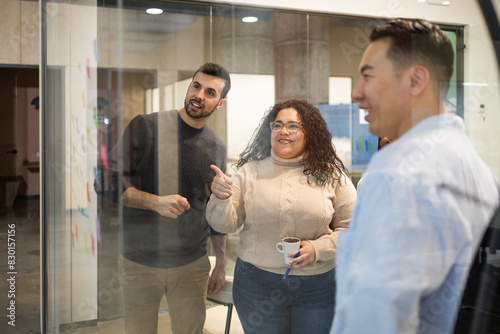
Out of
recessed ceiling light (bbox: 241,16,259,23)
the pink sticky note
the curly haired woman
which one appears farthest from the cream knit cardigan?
the pink sticky note

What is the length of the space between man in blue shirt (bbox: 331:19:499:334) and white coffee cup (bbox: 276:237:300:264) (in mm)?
257

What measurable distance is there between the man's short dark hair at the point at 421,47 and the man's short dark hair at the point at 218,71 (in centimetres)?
58

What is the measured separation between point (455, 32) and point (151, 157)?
1.10 metres

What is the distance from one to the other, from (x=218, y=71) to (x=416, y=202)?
812 mm

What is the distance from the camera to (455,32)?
1264 mm

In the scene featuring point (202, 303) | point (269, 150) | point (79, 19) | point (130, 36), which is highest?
point (79, 19)

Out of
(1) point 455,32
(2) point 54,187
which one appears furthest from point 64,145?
(1) point 455,32

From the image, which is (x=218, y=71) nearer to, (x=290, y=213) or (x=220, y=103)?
(x=220, y=103)

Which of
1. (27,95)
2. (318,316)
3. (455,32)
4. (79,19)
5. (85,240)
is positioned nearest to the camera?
(455,32)

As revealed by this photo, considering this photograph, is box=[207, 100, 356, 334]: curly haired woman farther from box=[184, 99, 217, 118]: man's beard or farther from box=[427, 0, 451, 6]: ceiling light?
box=[427, 0, 451, 6]: ceiling light

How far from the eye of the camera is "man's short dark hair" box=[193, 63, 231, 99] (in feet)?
5.52

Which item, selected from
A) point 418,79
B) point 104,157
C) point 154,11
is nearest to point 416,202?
point 418,79

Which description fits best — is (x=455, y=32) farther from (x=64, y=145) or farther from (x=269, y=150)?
(x=64, y=145)

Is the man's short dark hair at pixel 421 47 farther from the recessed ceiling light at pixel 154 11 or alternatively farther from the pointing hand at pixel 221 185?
the recessed ceiling light at pixel 154 11
